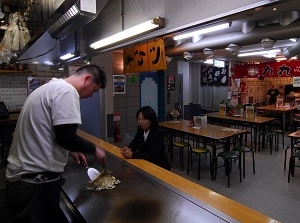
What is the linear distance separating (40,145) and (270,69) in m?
8.51

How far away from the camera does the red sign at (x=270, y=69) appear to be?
7454mm

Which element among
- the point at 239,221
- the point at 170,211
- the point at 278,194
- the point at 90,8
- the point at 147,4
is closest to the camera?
the point at 239,221

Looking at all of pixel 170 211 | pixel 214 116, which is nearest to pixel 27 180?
pixel 170 211

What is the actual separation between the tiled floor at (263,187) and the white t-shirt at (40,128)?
165 centimetres

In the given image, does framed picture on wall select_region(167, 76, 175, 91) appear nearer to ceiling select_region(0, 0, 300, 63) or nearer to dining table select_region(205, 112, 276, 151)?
dining table select_region(205, 112, 276, 151)

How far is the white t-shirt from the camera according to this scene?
4.09 feet

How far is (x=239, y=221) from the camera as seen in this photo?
1.22 metres

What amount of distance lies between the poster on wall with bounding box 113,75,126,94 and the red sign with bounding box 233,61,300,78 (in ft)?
15.9

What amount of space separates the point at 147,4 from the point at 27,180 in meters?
2.32

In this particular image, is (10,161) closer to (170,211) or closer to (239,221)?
(170,211)

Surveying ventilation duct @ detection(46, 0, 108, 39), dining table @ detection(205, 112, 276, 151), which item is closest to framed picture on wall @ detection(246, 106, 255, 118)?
dining table @ detection(205, 112, 276, 151)

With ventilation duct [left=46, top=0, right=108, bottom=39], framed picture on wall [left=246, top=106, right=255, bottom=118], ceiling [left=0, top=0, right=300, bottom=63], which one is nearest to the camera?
ventilation duct [left=46, top=0, right=108, bottom=39]

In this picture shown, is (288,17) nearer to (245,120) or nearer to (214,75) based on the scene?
(245,120)

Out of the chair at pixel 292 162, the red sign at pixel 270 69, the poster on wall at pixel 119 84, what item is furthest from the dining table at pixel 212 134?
the red sign at pixel 270 69
